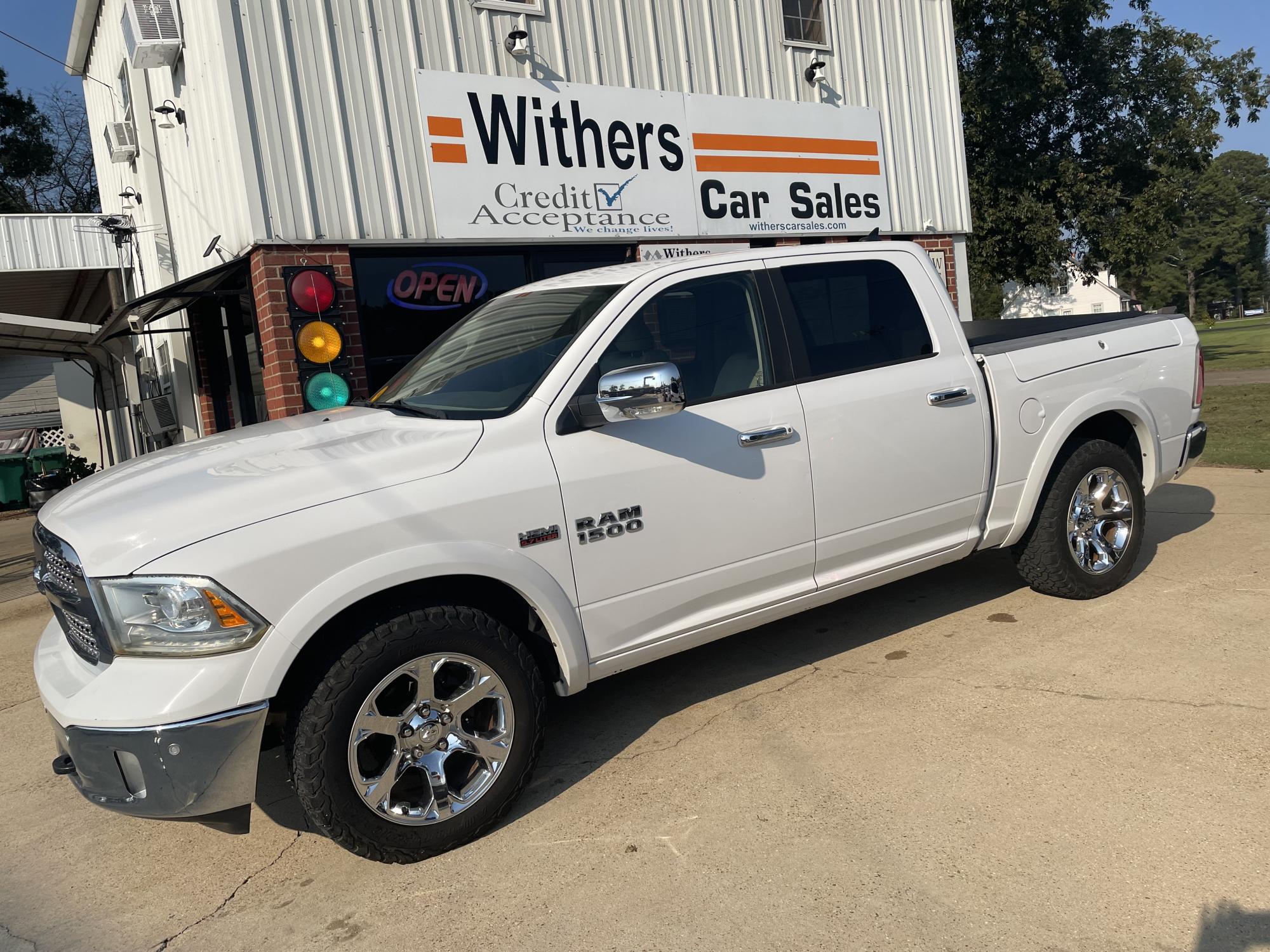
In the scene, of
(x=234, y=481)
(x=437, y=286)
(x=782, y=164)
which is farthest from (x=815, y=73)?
(x=234, y=481)

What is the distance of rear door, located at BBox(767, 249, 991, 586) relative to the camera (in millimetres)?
3996

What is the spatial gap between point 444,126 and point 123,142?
227 inches

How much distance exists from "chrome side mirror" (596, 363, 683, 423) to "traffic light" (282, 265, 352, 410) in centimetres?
485

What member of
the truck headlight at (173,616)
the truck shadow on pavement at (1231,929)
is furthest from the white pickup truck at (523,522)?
the truck shadow on pavement at (1231,929)

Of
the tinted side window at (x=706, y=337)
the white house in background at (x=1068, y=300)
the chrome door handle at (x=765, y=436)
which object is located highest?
the white house in background at (x=1068, y=300)

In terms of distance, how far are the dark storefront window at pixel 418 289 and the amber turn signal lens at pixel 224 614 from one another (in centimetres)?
519

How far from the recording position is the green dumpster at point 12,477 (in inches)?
746

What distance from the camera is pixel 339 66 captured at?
7.55 metres

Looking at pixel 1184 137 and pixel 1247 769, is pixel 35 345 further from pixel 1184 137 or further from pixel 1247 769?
pixel 1184 137

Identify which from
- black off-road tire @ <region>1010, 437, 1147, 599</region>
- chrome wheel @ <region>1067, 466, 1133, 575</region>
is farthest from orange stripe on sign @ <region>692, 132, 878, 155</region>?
chrome wheel @ <region>1067, 466, 1133, 575</region>

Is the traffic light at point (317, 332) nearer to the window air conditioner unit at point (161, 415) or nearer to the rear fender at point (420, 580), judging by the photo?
the rear fender at point (420, 580)

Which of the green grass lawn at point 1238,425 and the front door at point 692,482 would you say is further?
the green grass lawn at point 1238,425

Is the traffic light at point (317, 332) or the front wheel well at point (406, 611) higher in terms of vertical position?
the traffic light at point (317, 332)

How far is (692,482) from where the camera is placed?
3586 mm
